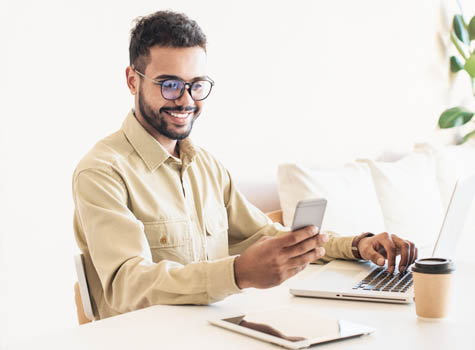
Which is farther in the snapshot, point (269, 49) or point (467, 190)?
point (269, 49)

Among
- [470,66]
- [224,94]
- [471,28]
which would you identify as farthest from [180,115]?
[471,28]

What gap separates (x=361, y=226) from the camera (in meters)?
2.58

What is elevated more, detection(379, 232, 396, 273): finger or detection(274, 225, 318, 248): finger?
detection(274, 225, 318, 248): finger

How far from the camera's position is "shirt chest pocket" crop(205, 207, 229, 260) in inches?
68.1

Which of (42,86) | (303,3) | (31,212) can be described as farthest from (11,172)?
(303,3)

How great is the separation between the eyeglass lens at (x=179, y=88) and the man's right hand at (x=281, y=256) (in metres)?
0.62

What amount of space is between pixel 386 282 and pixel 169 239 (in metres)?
0.55

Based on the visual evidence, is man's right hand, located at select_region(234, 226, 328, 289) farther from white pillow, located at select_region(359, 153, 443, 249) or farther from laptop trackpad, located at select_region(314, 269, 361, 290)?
white pillow, located at select_region(359, 153, 443, 249)

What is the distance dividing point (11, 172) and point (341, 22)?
1.97 meters

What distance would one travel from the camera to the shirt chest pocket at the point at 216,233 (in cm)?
173

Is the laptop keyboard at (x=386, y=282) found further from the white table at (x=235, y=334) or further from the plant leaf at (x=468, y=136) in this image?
the plant leaf at (x=468, y=136)

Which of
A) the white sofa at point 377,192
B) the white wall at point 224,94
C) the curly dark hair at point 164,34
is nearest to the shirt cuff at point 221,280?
A: the curly dark hair at point 164,34

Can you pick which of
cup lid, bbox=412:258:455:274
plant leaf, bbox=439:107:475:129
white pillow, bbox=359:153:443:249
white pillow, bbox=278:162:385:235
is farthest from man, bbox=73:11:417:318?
plant leaf, bbox=439:107:475:129

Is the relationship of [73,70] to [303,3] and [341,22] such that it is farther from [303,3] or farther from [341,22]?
[341,22]
